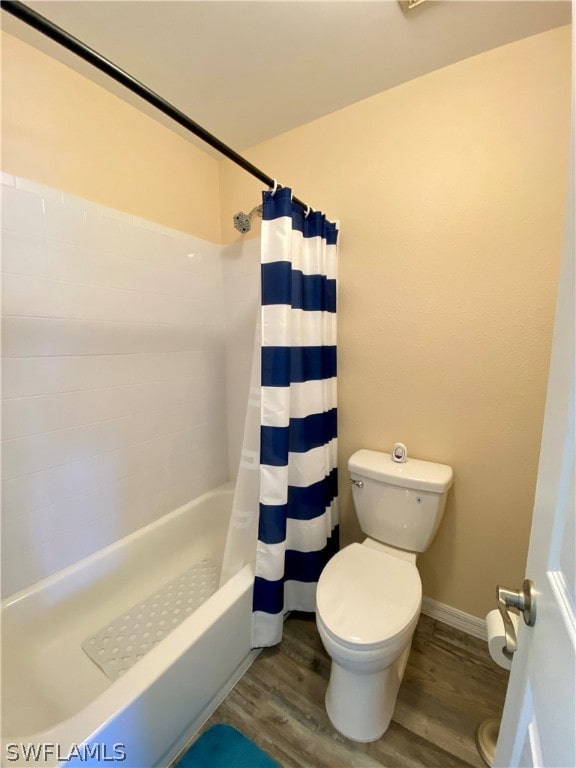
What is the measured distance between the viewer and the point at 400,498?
52.8 inches

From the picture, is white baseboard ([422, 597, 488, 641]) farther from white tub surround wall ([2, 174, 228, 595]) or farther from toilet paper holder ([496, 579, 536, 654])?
white tub surround wall ([2, 174, 228, 595])

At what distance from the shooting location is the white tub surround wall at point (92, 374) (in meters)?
1.16

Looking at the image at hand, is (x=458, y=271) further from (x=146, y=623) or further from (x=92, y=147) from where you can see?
(x=146, y=623)

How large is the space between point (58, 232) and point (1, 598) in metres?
1.35

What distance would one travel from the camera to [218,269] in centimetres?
193

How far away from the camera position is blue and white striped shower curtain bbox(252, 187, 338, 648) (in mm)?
1220

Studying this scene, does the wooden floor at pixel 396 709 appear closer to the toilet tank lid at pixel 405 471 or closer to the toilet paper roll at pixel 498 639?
the toilet paper roll at pixel 498 639

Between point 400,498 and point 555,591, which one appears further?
point 400,498

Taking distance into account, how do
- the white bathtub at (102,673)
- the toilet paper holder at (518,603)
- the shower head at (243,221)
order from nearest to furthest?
the toilet paper holder at (518,603), the white bathtub at (102,673), the shower head at (243,221)

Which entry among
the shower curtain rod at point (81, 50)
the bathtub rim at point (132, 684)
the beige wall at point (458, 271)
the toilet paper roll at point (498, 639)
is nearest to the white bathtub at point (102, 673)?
the bathtub rim at point (132, 684)

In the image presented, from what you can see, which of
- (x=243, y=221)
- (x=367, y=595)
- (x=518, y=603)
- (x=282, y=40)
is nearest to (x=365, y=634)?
(x=367, y=595)

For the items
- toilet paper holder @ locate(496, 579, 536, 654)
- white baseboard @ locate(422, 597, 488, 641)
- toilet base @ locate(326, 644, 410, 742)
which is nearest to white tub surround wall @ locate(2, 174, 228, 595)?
toilet base @ locate(326, 644, 410, 742)

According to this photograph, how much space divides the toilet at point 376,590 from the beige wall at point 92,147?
160 cm

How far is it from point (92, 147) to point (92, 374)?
96 cm
